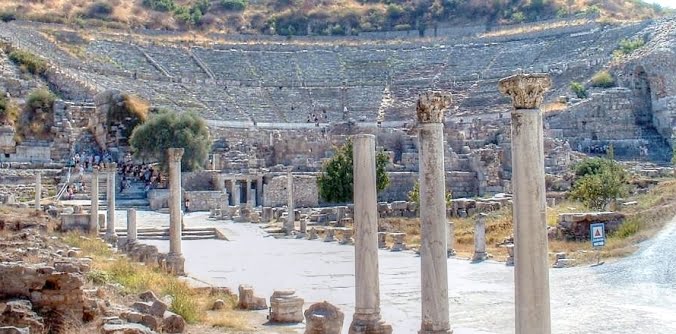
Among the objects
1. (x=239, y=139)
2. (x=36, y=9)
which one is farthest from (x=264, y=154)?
(x=36, y=9)

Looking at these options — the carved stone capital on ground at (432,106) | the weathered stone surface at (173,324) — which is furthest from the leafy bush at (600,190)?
the weathered stone surface at (173,324)

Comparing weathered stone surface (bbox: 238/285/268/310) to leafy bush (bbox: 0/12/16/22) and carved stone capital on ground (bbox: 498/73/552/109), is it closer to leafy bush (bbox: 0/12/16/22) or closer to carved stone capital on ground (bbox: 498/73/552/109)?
carved stone capital on ground (bbox: 498/73/552/109)

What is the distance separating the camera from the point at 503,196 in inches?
1599

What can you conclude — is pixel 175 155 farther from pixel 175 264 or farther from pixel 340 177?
pixel 340 177

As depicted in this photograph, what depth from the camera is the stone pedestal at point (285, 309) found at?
13.9 metres

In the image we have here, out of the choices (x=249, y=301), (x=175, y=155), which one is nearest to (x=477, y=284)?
(x=249, y=301)

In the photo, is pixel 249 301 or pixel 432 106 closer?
pixel 432 106

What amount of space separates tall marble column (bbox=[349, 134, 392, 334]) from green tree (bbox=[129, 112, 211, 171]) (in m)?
32.4

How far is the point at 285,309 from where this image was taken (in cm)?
1392

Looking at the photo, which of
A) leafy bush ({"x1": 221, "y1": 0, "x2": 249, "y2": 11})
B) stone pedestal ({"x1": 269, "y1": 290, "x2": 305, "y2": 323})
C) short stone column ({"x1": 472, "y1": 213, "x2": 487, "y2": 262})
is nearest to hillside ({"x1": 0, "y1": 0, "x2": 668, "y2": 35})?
leafy bush ({"x1": 221, "y1": 0, "x2": 249, "y2": 11})

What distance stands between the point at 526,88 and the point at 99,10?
86098 millimetres

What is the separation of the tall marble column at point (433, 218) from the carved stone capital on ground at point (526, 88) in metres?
2.60

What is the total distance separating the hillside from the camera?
84062 mm

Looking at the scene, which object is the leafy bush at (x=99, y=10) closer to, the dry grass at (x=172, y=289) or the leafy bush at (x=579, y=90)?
the leafy bush at (x=579, y=90)
